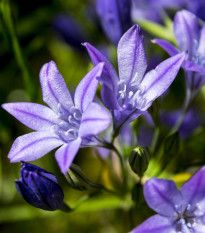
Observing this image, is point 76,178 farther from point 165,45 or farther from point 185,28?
point 185,28

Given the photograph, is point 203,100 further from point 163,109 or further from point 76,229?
point 76,229

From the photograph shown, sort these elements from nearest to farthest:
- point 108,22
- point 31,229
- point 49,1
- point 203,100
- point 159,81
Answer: point 159,81, point 108,22, point 31,229, point 203,100, point 49,1

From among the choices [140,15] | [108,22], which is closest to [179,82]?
[140,15]

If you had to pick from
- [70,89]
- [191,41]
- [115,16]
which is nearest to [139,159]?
[191,41]

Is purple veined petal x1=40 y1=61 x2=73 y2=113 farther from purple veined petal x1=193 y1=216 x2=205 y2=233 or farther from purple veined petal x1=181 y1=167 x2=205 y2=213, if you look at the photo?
purple veined petal x1=193 y1=216 x2=205 y2=233

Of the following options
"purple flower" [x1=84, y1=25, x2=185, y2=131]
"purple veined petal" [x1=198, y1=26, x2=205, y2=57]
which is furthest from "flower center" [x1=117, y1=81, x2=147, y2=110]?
"purple veined petal" [x1=198, y1=26, x2=205, y2=57]

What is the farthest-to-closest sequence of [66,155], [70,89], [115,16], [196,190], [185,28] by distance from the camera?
1. [70,89]
2. [115,16]
3. [185,28]
4. [196,190]
5. [66,155]
